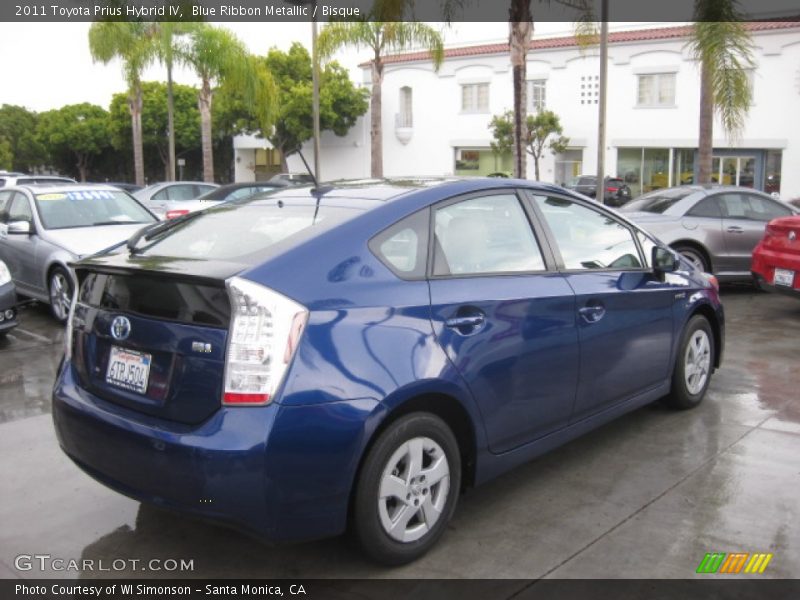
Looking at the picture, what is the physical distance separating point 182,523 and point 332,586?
38.0 inches

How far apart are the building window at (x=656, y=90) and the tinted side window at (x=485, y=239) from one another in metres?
31.0

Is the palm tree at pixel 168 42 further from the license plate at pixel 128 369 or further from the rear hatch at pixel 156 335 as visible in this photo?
the license plate at pixel 128 369

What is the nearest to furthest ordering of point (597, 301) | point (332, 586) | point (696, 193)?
point (332, 586)
point (597, 301)
point (696, 193)

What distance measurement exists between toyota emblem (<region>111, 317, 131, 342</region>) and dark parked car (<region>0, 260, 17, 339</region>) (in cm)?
499

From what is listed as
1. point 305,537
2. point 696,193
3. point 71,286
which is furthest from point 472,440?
point 696,193

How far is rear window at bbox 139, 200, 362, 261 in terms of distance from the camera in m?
3.24

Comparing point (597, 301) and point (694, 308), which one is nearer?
point (597, 301)

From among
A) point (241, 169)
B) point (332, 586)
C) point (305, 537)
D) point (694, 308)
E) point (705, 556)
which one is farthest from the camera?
point (241, 169)

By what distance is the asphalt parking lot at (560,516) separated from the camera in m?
3.25

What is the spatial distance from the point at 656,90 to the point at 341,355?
32.9 metres

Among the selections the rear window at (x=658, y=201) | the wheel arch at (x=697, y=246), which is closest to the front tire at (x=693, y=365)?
the wheel arch at (x=697, y=246)

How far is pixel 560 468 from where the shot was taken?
4.31m

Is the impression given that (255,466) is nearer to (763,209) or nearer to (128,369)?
(128,369)

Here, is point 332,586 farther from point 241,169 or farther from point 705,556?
point 241,169
